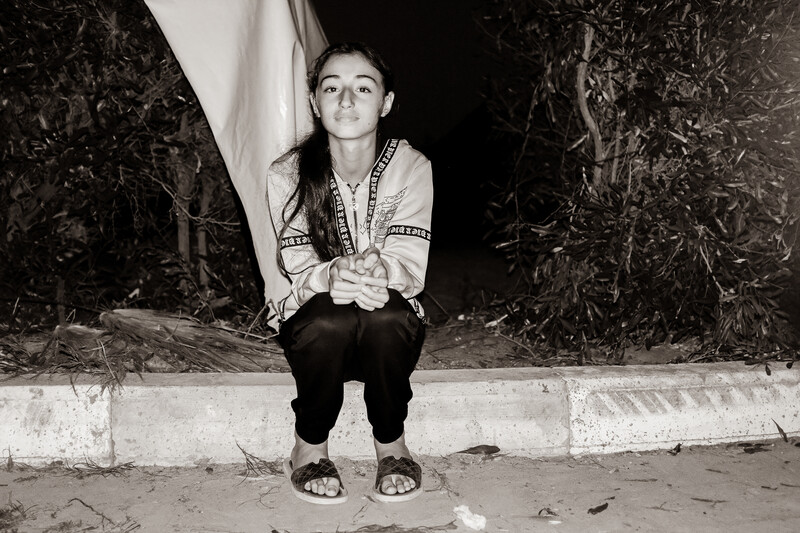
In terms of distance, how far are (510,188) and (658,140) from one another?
0.81 metres

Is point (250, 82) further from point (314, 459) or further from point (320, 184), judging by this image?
point (314, 459)

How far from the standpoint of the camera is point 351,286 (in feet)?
7.63

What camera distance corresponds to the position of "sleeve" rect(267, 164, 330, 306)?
8.14 feet

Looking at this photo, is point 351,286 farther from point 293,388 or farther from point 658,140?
point 658,140

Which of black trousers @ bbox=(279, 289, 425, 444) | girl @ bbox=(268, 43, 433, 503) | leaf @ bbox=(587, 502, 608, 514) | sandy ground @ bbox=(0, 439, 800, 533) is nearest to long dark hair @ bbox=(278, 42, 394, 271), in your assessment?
girl @ bbox=(268, 43, 433, 503)

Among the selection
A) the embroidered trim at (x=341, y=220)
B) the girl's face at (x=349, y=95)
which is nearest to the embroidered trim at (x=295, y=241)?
the embroidered trim at (x=341, y=220)

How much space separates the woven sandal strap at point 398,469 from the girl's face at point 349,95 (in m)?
1.12

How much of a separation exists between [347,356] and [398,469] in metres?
0.40

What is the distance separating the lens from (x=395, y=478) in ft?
7.90

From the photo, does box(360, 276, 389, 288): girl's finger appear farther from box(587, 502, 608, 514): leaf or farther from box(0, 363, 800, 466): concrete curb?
box(587, 502, 608, 514): leaf

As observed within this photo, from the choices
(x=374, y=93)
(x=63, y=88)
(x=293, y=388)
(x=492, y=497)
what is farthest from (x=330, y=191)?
(x=63, y=88)

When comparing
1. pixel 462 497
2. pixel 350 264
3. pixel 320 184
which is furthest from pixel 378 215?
pixel 462 497

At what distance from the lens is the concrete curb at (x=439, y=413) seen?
257 cm

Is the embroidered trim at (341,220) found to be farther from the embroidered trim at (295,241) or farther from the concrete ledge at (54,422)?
the concrete ledge at (54,422)
